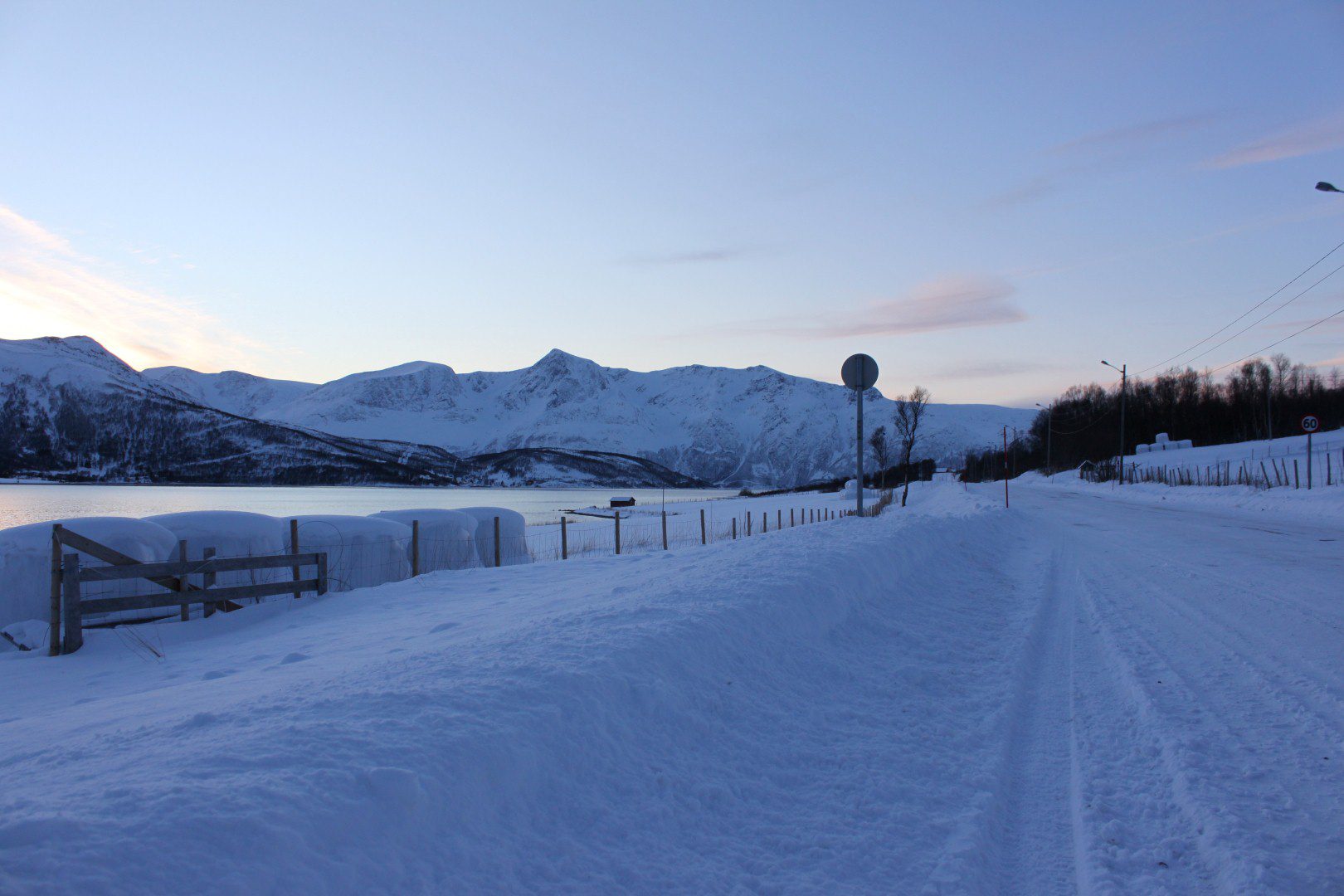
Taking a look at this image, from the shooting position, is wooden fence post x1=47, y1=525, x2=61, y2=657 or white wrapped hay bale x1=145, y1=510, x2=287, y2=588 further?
white wrapped hay bale x1=145, y1=510, x2=287, y2=588

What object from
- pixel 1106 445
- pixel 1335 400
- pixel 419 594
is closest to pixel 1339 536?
pixel 419 594

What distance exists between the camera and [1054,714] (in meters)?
5.46

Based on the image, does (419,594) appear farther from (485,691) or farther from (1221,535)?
(1221,535)

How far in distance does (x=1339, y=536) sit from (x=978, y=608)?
1280 cm

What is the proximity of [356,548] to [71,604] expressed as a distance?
7.49m

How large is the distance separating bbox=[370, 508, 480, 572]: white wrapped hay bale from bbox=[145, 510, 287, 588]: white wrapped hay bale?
3574 mm

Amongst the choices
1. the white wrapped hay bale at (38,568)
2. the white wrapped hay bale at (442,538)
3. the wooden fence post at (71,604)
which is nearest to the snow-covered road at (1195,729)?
the wooden fence post at (71,604)

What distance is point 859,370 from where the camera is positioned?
15.5 meters

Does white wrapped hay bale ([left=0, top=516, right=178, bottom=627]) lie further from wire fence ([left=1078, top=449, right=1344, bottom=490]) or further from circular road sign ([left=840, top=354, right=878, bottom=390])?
wire fence ([left=1078, top=449, right=1344, bottom=490])

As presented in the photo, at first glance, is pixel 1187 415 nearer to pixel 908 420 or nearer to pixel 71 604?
pixel 908 420

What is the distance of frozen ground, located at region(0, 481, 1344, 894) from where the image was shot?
309 centimetres

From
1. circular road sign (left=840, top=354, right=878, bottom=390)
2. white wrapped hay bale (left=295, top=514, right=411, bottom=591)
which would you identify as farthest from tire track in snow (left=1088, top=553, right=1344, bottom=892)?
white wrapped hay bale (left=295, top=514, right=411, bottom=591)

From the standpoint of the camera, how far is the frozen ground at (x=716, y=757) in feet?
10.1

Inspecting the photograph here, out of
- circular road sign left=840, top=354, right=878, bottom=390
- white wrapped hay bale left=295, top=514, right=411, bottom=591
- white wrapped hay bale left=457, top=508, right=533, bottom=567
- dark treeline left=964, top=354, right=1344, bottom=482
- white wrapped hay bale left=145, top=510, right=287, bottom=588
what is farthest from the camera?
dark treeline left=964, top=354, right=1344, bottom=482
